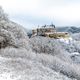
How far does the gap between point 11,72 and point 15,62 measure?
5.91 ft

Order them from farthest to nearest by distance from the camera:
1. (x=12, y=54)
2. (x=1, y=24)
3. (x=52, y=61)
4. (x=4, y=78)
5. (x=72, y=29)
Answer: (x=72, y=29)
(x=1, y=24)
(x=12, y=54)
(x=52, y=61)
(x=4, y=78)

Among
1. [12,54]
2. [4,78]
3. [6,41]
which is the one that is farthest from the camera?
[6,41]

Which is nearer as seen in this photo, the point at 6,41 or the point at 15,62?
the point at 15,62

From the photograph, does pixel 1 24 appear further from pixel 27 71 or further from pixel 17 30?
pixel 27 71

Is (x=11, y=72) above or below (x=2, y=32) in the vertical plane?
below

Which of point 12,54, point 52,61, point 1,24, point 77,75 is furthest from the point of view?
point 1,24

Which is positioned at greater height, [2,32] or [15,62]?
[2,32]

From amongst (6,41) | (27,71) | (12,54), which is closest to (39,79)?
(27,71)

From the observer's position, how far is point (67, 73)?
14.8m

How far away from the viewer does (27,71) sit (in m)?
13.5

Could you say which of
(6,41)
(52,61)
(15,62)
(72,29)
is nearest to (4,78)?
(15,62)

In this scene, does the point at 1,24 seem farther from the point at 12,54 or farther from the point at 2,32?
the point at 12,54

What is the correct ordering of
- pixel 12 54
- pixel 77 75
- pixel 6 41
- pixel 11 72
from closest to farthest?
pixel 11 72
pixel 77 75
pixel 12 54
pixel 6 41

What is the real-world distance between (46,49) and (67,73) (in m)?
10.4
